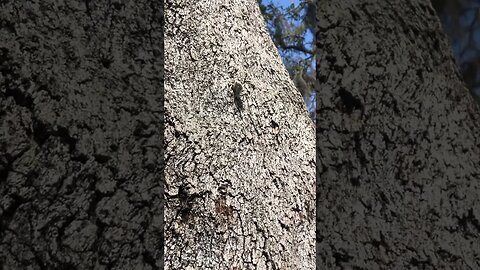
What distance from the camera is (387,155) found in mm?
894

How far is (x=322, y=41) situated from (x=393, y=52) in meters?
0.10

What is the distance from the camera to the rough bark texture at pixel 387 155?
883mm

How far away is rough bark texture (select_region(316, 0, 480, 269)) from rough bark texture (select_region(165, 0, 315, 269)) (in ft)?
0.55

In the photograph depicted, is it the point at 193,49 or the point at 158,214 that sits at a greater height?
the point at 193,49

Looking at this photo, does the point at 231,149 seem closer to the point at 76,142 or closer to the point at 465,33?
the point at 76,142

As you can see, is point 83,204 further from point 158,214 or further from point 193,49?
point 193,49

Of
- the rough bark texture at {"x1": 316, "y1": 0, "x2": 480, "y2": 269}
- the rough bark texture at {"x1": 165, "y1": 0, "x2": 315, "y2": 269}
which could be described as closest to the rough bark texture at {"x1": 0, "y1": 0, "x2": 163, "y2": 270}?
the rough bark texture at {"x1": 165, "y1": 0, "x2": 315, "y2": 269}

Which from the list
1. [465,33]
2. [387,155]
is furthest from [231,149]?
[465,33]

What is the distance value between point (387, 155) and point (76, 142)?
413mm

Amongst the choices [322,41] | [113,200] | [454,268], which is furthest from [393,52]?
[113,200]

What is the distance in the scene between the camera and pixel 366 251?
2.89 feet

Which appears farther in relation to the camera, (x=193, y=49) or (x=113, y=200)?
(x=193, y=49)

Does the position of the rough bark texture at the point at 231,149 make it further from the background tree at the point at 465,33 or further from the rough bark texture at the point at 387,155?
the background tree at the point at 465,33

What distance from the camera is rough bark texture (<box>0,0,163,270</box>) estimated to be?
833 millimetres
